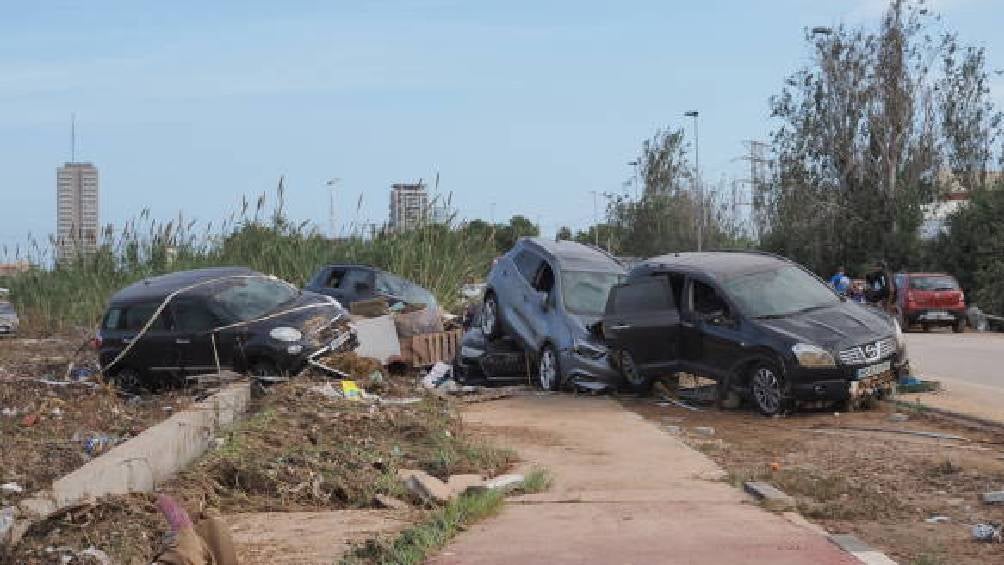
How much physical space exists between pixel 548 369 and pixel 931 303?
18.2 m

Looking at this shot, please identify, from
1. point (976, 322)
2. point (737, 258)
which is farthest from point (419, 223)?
point (976, 322)

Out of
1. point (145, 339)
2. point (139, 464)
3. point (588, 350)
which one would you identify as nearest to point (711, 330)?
point (588, 350)

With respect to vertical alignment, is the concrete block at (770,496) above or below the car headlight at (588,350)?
below

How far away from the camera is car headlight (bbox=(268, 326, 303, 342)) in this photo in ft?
50.0

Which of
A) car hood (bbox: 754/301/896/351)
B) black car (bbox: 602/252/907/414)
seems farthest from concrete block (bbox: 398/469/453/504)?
car hood (bbox: 754/301/896/351)

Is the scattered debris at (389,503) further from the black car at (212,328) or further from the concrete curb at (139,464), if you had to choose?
the black car at (212,328)

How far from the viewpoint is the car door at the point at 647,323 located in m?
14.4

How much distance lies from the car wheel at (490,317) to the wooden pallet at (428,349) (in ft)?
2.00

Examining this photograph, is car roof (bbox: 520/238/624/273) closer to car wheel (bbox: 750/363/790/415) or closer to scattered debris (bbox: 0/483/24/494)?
car wheel (bbox: 750/363/790/415)

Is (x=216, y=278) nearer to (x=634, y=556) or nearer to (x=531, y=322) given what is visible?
(x=531, y=322)

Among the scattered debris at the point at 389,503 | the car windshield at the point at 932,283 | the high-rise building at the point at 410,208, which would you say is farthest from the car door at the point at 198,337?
the car windshield at the point at 932,283

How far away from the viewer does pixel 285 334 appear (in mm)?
15289

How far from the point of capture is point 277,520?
7.72 metres

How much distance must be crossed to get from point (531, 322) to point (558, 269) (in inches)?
33.3
